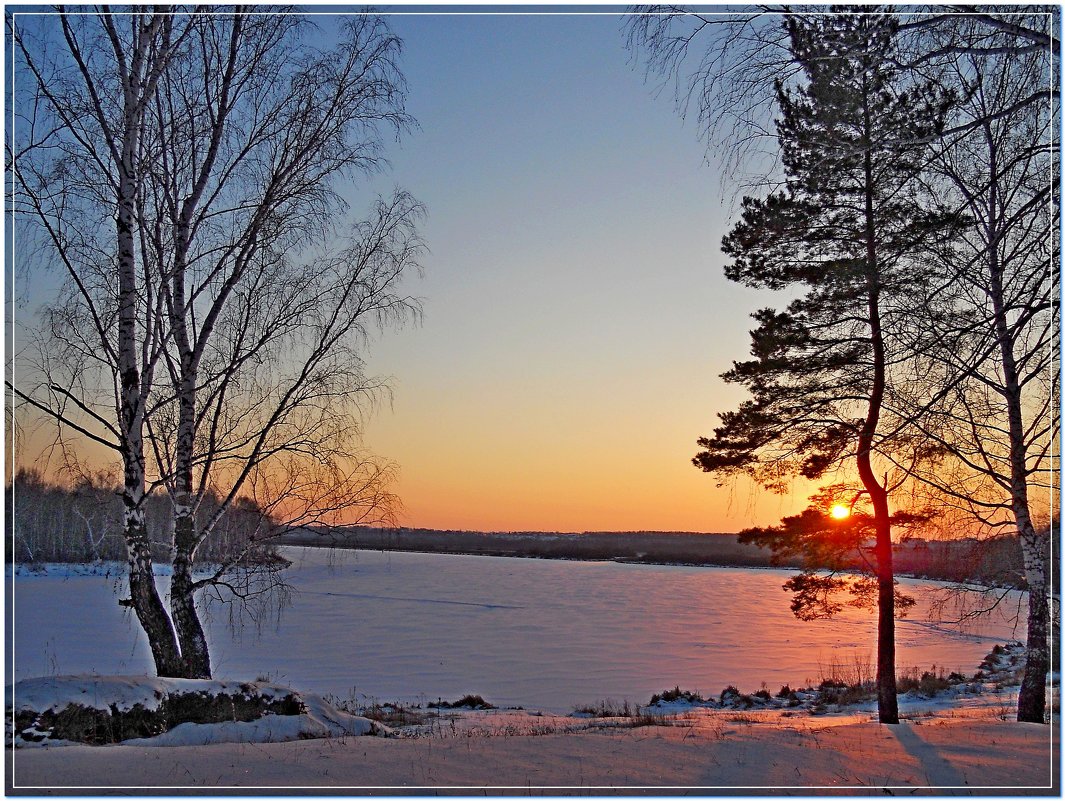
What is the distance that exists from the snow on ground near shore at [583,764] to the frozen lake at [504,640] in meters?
3.33

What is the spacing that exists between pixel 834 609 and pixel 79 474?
473 inches

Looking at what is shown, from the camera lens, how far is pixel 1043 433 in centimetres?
1120

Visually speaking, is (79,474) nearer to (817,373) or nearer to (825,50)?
(825,50)

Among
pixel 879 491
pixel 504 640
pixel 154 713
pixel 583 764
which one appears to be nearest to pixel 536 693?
pixel 504 640

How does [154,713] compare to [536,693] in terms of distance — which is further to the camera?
[536,693]

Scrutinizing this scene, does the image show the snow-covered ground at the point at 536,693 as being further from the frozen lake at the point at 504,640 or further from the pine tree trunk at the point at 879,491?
the pine tree trunk at the point at 879,491

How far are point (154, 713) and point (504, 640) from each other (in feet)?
65.2

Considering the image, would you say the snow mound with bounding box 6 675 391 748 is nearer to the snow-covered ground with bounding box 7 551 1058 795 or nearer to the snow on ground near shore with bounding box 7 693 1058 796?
the snow-covered ground with bounding box 7 551 1058 795

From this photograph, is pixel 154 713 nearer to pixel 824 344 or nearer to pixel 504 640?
pixel 824 344

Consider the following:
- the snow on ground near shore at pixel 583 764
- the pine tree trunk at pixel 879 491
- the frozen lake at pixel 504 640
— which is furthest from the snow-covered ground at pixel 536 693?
the pine tree trunk at pixel 879 491

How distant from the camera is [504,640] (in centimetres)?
2720

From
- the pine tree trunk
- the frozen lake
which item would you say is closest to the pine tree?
the pine tree trunk

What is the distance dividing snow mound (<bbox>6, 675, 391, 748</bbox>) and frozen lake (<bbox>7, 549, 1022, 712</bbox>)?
5.03 ft

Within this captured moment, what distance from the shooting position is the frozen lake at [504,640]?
64.5 feet
